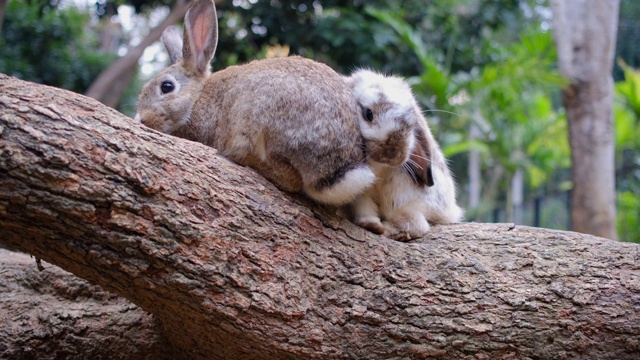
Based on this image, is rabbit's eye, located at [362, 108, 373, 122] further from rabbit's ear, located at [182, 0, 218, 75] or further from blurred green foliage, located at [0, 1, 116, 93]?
blurred green foliage, located at [0, 1, 116, 93]

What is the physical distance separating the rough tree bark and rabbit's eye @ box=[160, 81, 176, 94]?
0.86 meters

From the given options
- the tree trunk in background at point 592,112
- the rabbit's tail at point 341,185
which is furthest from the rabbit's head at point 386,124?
the tree trunk in background at point 592,112

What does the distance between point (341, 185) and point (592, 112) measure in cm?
621

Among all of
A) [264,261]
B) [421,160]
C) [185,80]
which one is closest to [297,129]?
[264,261]

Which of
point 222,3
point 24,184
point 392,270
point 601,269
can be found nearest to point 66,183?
point 24,184

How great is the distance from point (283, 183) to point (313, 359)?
31.3 inches

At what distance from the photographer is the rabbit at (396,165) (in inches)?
111

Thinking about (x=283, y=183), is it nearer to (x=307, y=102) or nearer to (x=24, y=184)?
(x=307, y=102)

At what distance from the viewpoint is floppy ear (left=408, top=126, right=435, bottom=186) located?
307 centimetres

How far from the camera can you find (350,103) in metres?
2.84

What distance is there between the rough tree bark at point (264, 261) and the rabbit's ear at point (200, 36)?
0.94 meters

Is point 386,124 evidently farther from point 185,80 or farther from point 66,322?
point 66,322

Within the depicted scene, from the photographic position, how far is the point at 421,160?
312 centimetres

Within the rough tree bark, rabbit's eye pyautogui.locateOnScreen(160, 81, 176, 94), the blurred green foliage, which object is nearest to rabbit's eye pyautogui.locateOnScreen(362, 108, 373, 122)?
the rough tree bark
